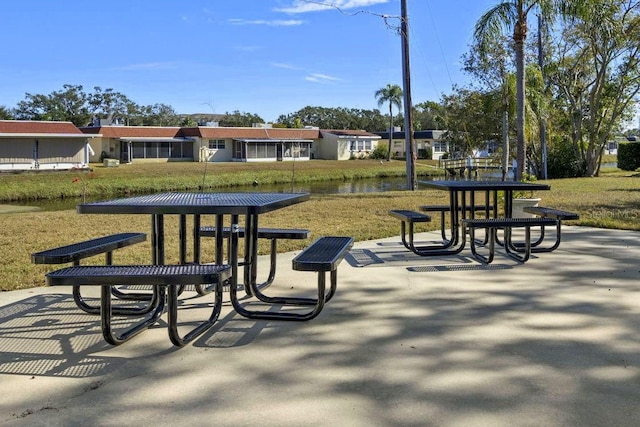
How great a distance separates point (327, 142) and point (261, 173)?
81.4ft

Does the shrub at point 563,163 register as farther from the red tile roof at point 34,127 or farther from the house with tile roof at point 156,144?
the red tile roof at point 34,127

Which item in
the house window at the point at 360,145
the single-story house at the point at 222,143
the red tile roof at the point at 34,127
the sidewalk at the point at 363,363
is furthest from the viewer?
the house window at the point at 360,145

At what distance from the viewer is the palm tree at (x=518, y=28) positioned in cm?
1200

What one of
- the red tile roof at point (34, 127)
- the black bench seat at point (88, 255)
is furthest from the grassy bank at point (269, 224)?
the red tile roof at point (34, 127)

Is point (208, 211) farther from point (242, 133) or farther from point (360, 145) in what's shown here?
point (360, 145)

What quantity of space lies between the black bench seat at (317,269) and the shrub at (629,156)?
1348 inches

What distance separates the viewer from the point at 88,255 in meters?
4.14

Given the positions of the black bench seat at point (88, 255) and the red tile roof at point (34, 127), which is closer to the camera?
the black bench seat at point (88, 255)

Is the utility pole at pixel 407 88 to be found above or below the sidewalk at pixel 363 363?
above

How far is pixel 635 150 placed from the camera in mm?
34312

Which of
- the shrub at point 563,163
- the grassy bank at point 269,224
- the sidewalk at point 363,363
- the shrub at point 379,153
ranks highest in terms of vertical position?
the shrub at point 379,153

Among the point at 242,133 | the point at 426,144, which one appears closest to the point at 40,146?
the point at 242,133

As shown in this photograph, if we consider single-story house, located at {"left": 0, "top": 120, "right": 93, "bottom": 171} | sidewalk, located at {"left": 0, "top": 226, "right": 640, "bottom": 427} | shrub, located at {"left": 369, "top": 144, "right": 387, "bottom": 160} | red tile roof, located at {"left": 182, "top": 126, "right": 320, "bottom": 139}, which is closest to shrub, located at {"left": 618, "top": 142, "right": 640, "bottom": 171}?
shrub, located at {"left": 369, "top": 144, "right": 387, "bottom": 160}

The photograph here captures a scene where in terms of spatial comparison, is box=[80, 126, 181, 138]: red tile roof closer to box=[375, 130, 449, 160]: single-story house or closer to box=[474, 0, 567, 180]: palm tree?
box=[375, 130, 449, 160]: single-story house
